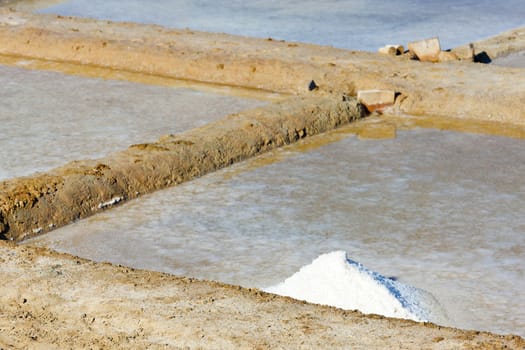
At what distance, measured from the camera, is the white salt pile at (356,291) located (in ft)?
13.9

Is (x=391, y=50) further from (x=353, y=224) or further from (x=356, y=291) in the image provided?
(x=356, y=291)

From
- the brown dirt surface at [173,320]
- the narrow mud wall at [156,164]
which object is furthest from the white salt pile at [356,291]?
the narrow mud wall at [156,164]

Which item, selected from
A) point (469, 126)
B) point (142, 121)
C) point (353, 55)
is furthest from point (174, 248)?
point (353, 55)

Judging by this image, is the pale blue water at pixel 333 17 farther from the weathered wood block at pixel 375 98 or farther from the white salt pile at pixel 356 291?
the white salt pile at pixel 356 291

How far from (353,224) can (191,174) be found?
51.0 inches

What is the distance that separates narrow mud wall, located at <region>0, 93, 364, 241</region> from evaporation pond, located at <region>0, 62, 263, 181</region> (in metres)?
0.41

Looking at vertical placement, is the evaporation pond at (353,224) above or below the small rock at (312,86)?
below

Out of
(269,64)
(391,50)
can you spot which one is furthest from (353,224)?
(391,50)

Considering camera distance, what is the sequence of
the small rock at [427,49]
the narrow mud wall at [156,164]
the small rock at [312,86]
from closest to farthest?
the narrow mud wall at [156,164]
the small rock at [312,86]
the small rock at [427,49]

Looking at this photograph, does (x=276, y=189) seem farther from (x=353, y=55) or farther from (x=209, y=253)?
(x=353, y=55)

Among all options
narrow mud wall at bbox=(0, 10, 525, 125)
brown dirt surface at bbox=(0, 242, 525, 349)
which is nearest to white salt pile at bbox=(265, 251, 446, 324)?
brown dirt surface at bbox=(0, 242, 525, 349)

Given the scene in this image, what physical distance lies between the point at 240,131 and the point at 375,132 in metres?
1.02

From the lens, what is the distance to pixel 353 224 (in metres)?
5.37

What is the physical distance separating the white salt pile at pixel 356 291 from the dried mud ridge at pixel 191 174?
318 mm
